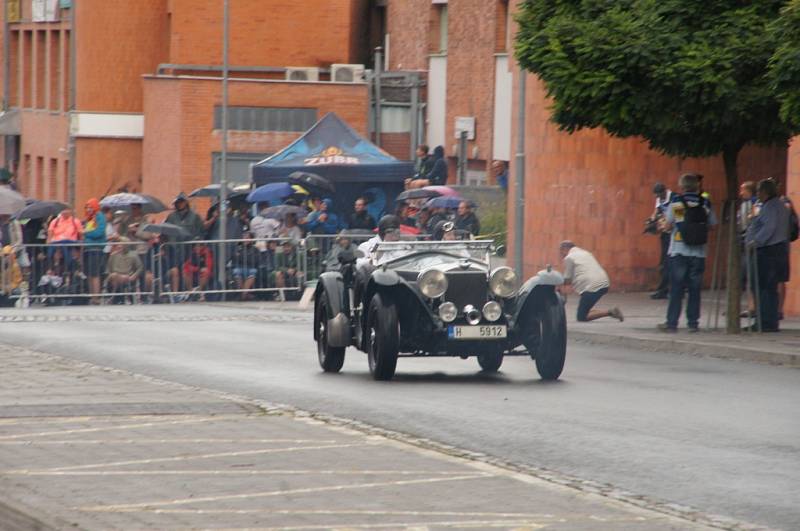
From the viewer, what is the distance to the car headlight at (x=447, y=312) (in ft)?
52.1

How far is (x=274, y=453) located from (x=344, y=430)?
137 centimetres

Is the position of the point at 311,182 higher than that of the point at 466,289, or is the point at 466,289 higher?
the point at 311,182

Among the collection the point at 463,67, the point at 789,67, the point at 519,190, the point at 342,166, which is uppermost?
the point at 463,67

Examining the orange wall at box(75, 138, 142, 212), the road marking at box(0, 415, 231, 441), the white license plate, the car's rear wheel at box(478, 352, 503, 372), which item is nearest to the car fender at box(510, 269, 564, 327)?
the white license plate

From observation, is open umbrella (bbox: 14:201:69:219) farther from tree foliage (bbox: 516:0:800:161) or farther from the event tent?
tree foliage (bbox: 516:0:800:161)

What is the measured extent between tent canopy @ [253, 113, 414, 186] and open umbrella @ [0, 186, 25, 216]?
5.29m

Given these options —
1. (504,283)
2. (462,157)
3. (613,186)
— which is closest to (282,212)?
(613,186)

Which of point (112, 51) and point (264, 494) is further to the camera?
point (112, 51)

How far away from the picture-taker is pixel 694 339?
20250mm

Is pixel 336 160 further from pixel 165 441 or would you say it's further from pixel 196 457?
pixel 196 457

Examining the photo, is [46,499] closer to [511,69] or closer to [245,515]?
[245,515]

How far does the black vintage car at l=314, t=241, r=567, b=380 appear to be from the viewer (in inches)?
624

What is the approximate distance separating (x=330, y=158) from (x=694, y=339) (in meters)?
17.4

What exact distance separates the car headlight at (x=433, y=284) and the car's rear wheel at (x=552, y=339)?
3.01 ft
